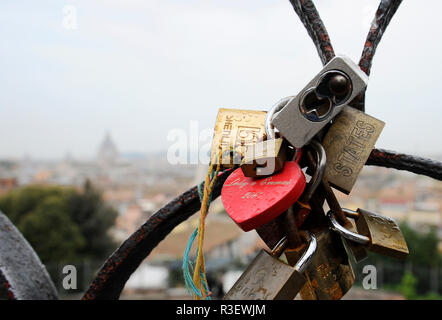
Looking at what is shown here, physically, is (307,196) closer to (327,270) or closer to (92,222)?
(327,270)

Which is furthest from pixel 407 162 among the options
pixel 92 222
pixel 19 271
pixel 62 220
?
pixel 92 222

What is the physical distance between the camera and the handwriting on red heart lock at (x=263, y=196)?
51cm

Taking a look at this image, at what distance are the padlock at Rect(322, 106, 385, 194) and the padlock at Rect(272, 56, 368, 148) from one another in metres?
0.04

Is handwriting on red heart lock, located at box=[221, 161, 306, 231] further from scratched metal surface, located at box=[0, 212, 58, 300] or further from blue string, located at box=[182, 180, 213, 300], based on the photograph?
scratched metal surface, located at box=[0, 212, 58, 300]

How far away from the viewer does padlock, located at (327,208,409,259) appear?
57 cm

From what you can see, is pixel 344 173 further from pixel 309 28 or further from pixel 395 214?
pixel 395 214

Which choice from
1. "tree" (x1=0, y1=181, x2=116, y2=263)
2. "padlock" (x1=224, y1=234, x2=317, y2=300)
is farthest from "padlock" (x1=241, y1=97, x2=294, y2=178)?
"tree" (x1=0, y1=181, x2=116, y2=263)

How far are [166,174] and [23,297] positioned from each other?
89.0 feet

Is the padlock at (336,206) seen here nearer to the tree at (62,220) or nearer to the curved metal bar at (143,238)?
the curved metal bar at (143,238)

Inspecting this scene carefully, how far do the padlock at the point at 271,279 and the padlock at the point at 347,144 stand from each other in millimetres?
95

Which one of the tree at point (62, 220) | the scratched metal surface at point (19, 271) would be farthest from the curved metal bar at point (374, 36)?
the tree at point (62, 220)

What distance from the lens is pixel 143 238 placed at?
25.8 inches

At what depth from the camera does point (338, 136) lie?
1.96 ft

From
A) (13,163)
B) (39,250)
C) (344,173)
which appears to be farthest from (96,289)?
(13,163)
